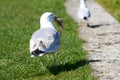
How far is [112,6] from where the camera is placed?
22422 mm

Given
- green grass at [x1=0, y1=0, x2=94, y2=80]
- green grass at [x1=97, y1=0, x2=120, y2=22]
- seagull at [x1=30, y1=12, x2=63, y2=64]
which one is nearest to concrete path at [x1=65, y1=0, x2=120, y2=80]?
green grass at [x1=0, y1=0, x2=94, y2=80]

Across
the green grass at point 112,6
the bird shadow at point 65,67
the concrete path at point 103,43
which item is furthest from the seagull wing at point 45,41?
the green grass at point 112,6

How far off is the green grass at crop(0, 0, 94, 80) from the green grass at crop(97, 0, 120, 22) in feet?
7.63

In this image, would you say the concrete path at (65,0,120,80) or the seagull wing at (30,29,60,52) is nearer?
the seagull wing at (30,29,60,52)

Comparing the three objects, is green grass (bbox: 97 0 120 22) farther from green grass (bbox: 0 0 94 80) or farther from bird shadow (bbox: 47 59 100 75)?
bird shadow (bbox: 47 59 100 75)

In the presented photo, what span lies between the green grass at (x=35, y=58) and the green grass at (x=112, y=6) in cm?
233

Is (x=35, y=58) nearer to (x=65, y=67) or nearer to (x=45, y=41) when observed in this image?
(x=65, y=67)

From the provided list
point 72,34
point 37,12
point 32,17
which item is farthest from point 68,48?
point 37,12

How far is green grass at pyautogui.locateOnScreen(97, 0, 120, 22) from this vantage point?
20.2 m

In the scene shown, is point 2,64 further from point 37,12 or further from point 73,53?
point 37,12

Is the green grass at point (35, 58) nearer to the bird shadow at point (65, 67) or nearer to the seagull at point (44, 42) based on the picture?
the bird shadow at point (65, 67)

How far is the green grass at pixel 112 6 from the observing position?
2020cm

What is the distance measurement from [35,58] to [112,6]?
12120 mm

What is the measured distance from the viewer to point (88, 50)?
11.9 m
